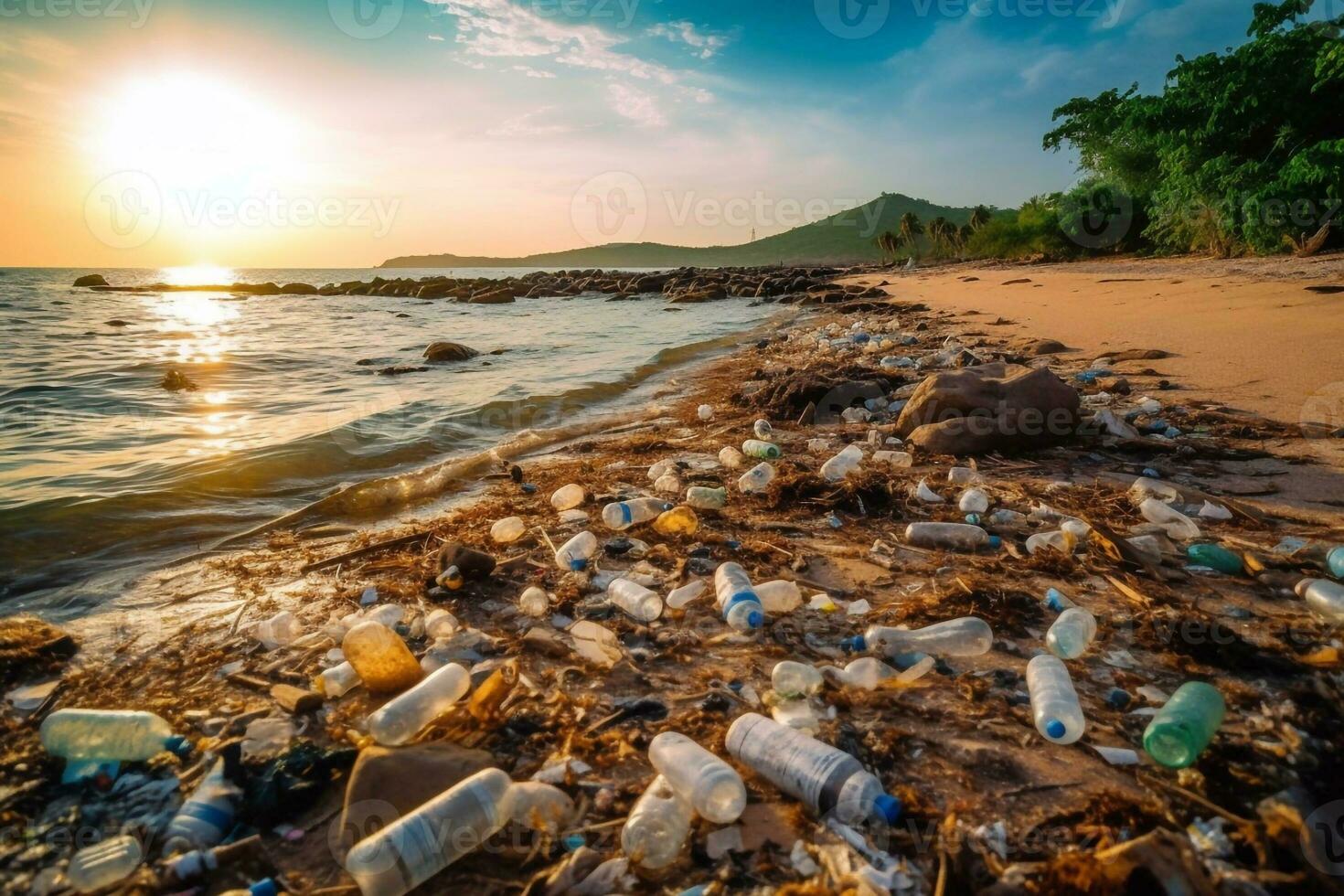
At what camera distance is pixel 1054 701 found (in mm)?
1740

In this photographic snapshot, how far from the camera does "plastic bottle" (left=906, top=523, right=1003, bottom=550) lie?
9.42 feet

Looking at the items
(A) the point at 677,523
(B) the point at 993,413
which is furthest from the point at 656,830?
(B) the point at 993,413

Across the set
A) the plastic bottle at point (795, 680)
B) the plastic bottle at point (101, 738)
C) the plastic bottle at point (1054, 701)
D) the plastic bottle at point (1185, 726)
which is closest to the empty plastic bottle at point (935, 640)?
the plastic bottle at point (1054, 701)

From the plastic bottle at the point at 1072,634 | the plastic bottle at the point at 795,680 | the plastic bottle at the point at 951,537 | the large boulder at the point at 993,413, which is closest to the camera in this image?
the plastic bottle at the point at 795,680

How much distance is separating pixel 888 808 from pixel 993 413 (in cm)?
340

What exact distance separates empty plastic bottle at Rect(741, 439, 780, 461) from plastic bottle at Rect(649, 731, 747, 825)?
2.90 metres

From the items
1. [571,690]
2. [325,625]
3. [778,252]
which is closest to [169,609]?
[325,625]

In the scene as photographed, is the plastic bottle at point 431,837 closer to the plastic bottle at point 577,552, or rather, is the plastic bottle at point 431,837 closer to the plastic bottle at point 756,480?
the plastic bottle at point 577,552

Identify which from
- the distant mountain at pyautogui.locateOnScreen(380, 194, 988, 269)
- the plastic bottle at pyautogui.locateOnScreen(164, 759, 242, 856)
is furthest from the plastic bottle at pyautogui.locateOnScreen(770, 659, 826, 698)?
the distant mountain at pyautogui.locateOnScreen(380, 194, 988, 269)

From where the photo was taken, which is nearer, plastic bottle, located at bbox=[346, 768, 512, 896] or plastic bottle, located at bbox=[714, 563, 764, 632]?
plastic bottle, located at bbox=[346, 768, 512, 896]

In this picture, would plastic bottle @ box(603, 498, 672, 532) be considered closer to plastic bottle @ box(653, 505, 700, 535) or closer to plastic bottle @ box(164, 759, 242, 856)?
plastic bottle @ box(653, 505, 700, 535)

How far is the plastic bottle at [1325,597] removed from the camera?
208 cm

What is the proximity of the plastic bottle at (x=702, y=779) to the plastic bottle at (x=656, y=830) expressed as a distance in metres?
0.04

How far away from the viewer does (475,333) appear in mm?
16156
